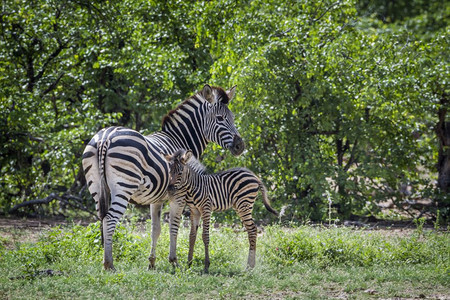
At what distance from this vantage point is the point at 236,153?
8.59 meters

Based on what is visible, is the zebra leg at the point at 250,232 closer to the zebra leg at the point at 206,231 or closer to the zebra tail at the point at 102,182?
the zebra leg at the point at 206,231

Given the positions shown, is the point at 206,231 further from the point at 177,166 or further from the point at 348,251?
the point at 348,251

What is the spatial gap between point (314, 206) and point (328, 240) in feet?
14.1

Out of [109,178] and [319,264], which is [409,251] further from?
[109,178]

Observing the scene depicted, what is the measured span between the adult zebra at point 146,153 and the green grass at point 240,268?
0.64 m

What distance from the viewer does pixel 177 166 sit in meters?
7.63

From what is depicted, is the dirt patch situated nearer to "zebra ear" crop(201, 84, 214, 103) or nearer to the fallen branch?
the fallen branch

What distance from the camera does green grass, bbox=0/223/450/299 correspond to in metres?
6.41

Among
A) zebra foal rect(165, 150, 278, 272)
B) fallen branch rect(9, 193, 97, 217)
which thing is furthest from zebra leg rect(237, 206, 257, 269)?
fallen branch rect(9, 193, 97, 217)

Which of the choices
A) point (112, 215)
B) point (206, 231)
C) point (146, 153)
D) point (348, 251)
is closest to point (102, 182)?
point (112, 215)

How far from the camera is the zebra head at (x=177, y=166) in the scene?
7.56 m

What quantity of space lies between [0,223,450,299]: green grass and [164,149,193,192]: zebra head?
46.3 inches

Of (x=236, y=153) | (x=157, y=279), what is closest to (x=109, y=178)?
(x=157, y=279)

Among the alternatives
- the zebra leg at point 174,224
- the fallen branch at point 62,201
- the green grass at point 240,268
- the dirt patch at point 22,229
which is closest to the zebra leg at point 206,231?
the green grass at point 240,268
